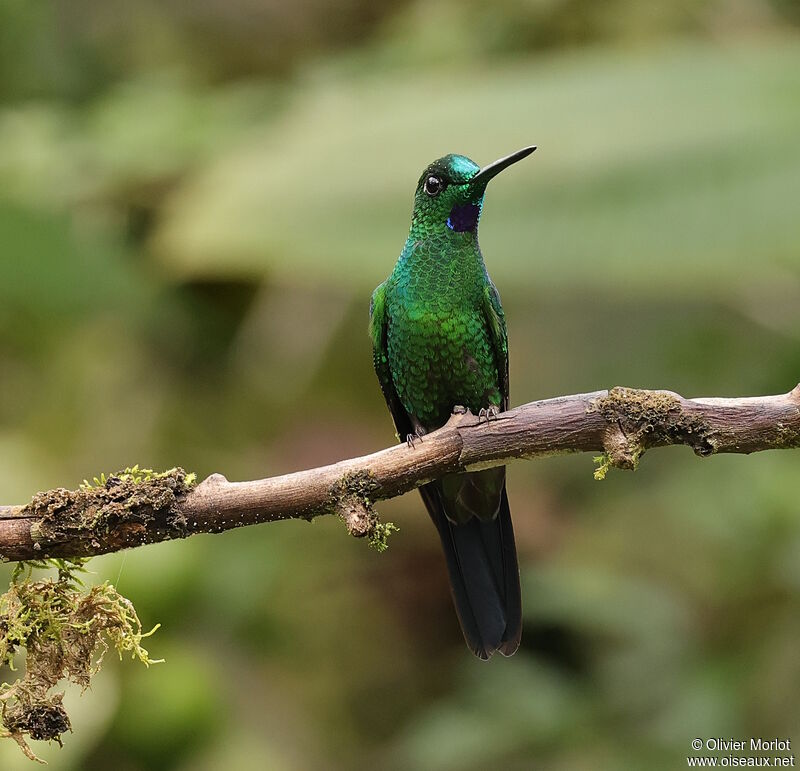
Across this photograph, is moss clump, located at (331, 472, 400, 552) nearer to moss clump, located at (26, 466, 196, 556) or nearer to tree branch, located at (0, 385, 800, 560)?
tree branch, located at (0, 385, 800, 560)

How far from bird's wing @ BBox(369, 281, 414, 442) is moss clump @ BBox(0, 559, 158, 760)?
114 cm

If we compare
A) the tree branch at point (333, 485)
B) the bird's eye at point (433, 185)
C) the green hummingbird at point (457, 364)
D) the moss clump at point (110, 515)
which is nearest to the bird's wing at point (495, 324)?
the green hummingbird at point (457, 364)

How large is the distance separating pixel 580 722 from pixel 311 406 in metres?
2.20

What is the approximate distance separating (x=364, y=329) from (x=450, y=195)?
321 cm

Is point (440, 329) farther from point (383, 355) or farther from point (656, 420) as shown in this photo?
point (656, 420)

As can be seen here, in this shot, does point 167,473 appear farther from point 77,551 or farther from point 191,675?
point 191,675

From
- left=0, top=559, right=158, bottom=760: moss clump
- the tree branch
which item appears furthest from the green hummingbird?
left=0, top=559, right=158, bottom=760: moss clump

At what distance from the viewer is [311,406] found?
5547 mm

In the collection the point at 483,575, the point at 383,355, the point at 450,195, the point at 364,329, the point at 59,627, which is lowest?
the point at 364,329

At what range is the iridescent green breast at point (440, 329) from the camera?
2.99 m

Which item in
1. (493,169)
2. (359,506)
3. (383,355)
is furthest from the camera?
(383,355)

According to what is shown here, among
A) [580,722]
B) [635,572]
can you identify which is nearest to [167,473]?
[580,722]

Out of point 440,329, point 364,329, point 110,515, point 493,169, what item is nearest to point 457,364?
point 440,329

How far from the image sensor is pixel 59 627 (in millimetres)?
2287
